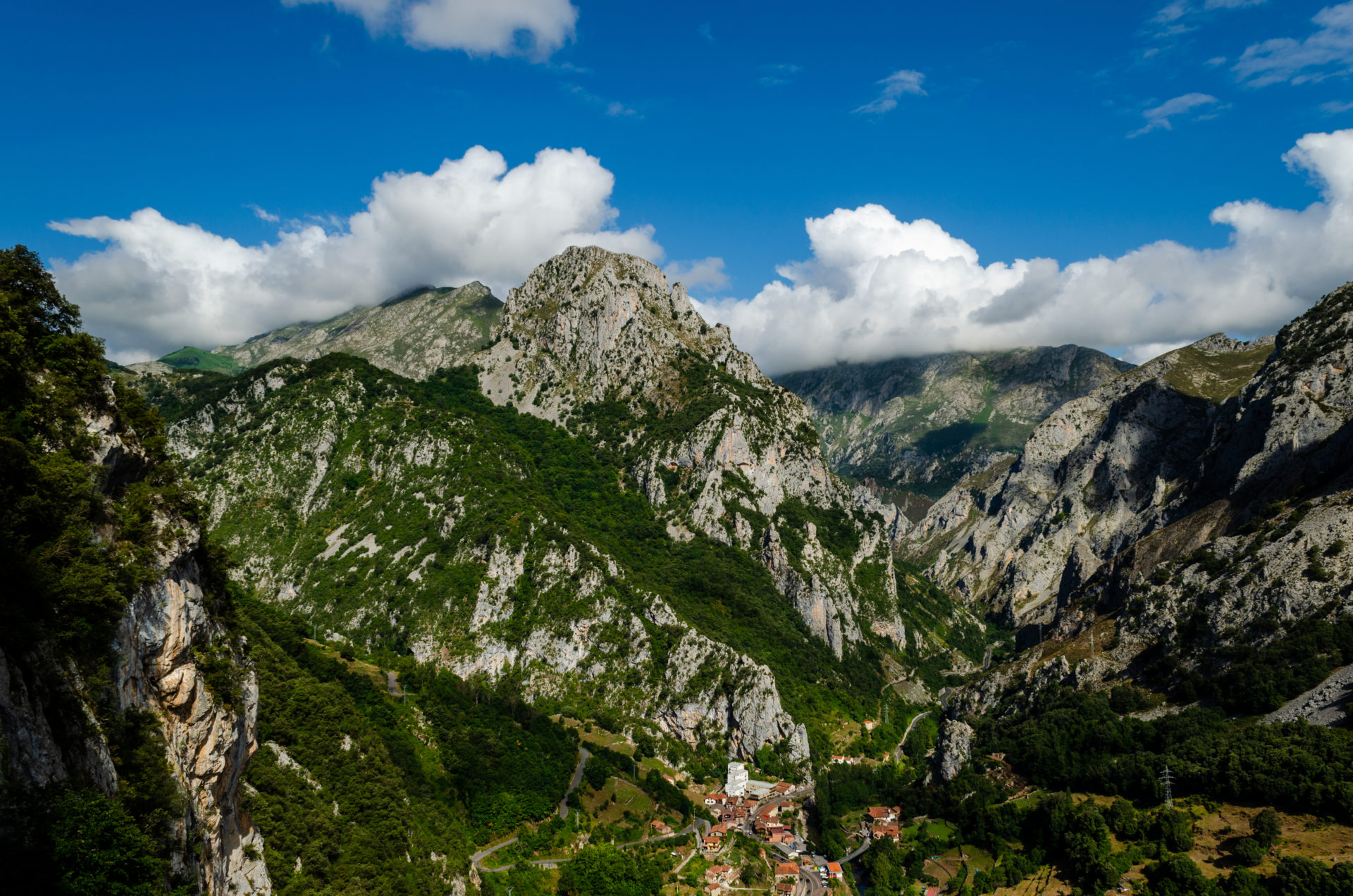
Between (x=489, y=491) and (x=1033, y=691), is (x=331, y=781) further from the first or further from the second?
(x=1033, y=691)

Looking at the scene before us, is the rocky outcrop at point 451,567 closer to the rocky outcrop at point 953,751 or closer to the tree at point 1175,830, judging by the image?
the rocky outcrop at point 953,751

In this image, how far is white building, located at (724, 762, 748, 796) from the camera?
425 ft

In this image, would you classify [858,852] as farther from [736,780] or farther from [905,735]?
[905,735]

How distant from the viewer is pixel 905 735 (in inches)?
6693

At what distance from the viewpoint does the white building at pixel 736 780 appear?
12950cm

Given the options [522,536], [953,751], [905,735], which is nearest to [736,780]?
[953,751]


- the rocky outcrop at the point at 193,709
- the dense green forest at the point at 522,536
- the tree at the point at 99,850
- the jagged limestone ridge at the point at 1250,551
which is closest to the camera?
the tree at the point at 99,850

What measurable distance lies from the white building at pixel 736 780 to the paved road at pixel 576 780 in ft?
91.9

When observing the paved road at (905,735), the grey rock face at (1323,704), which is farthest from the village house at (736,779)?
the grey rock face at (1323,704)

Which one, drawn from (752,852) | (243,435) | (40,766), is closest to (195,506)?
(40,766)

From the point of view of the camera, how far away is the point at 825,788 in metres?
132

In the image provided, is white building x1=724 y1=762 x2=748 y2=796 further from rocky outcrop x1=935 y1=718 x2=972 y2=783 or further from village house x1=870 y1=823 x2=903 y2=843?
rocky outcrop x1=935 y1=718 x2=972 y2=783

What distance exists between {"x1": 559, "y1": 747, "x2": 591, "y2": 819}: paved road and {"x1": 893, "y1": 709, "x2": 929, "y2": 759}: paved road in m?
71.5

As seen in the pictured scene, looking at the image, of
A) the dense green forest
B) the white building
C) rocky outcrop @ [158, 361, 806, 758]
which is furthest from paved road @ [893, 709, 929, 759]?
the white building
